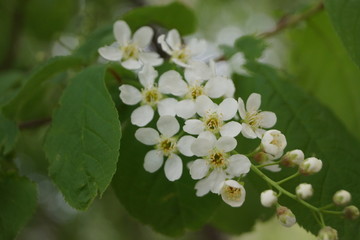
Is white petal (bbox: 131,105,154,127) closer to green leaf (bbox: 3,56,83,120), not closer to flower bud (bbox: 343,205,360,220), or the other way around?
green leaf (bbox: 3,56,83,120)

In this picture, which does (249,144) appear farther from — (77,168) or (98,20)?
(98,20)

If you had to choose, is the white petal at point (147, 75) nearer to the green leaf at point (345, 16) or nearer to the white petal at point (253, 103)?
the white petal at point (253, 103)

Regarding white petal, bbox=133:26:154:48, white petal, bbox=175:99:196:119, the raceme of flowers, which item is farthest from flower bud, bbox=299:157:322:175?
white petal, bbox=133:26:154:48

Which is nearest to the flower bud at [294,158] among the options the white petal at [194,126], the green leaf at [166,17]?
the white petal at [194,126]

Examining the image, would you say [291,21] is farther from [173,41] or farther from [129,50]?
[129,50]

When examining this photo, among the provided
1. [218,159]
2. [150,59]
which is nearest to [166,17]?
[150,59]

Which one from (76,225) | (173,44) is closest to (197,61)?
(173,44)
